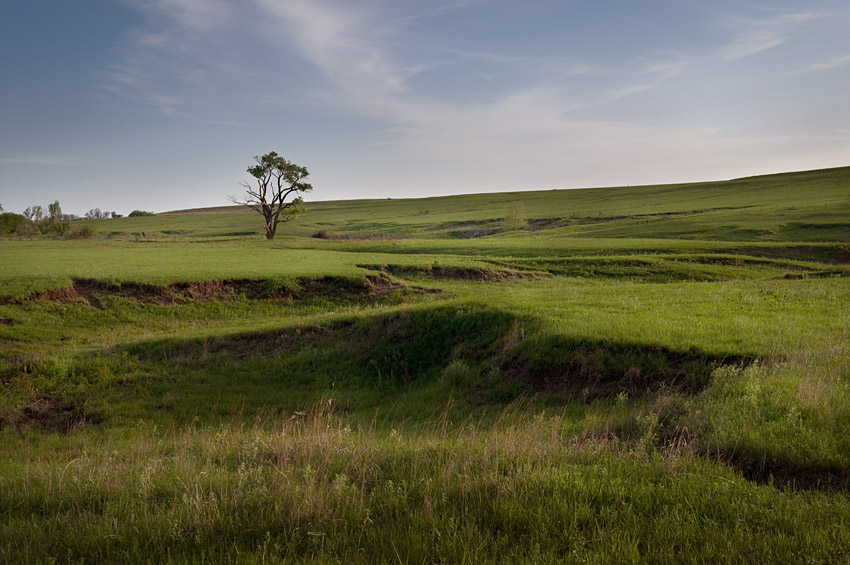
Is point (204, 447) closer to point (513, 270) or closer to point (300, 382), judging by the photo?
point (300, 382)

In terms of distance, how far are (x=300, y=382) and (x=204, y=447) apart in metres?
7.65

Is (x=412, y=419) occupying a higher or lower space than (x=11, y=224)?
lower

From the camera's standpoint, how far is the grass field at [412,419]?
465cm

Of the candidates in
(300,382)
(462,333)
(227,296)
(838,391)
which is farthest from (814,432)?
(227,296)

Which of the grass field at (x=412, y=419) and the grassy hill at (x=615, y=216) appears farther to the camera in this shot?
the grassy hill at (x=615, y=216)

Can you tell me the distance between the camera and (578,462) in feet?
20.3

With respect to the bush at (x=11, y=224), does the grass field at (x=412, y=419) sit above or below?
below

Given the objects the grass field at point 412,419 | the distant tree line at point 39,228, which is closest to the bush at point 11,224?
the distant tree line at point 39,228

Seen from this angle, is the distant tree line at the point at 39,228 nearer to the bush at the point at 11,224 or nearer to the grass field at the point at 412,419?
the bush at the point at 11,224

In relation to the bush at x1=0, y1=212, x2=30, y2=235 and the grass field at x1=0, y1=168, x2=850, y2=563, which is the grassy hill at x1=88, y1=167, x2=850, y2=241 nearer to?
the bush at x1=0, y1=212, x2=30, y2=235

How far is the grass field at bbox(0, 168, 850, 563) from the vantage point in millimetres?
4652

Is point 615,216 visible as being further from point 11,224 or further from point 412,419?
point 11,224

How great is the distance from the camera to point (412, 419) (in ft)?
37.3

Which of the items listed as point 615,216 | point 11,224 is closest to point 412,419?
point 615,216
